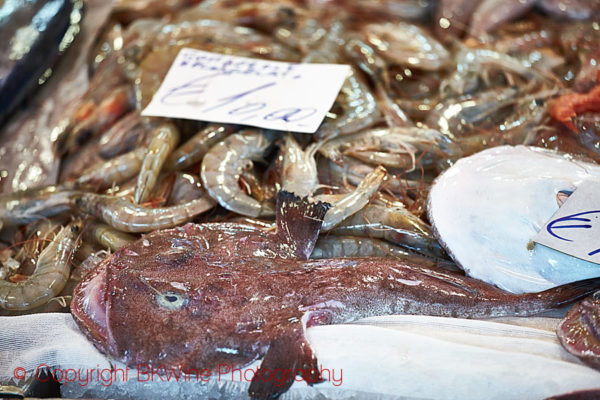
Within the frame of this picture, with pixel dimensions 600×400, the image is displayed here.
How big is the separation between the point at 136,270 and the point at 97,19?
2.54 meters

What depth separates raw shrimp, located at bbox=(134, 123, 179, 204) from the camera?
2482 millimetres

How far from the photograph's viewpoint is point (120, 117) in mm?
3059

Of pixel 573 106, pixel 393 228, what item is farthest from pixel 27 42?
pixel 573 106

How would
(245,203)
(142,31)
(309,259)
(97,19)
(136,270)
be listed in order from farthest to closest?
(97,19), (142,31), (245,203), (309,259), (136,270)

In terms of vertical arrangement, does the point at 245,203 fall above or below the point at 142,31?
below

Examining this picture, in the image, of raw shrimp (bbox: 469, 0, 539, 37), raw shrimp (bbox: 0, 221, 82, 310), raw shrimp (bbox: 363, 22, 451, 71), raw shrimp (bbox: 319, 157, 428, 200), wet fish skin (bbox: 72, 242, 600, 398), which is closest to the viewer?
wet fish skin (bbox: 72, 242, 600, 398)

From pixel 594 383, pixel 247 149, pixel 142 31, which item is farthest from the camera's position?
pixel 142 31

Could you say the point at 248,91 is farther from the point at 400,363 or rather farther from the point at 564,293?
the point at 564,293

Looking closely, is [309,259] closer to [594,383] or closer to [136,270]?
[136,270]

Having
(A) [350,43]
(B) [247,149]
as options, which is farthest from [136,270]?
(A) [350,43]

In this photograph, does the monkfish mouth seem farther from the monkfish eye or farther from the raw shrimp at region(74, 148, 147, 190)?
the raw shrimp at region(74, 148, 147, 190)

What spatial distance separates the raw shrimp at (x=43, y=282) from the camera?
6.72 feet

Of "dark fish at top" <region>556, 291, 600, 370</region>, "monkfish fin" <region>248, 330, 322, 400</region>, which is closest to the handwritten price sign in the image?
"monkfish fin" <region>248, 330, 322, 400</region>

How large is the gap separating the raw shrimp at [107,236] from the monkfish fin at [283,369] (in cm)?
90
